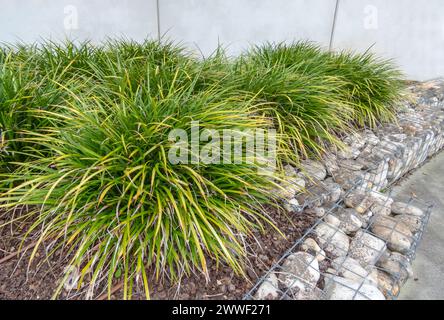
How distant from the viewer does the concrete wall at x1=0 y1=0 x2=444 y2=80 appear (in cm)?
407

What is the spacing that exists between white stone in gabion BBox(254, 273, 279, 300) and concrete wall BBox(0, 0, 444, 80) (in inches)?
135

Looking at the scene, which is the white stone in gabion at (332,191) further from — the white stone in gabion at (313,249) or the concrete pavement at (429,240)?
the concrete pavement at (429,240)

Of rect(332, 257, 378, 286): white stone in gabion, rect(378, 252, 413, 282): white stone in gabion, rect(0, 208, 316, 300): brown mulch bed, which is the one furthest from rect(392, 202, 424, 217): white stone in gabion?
rect(0, 208, 316, 300): brown mulch bed

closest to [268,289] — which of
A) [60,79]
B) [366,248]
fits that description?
[366,248]

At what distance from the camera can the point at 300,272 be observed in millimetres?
1436

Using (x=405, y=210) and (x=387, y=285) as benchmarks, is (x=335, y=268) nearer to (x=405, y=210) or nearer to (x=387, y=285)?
(x=387, y=285)

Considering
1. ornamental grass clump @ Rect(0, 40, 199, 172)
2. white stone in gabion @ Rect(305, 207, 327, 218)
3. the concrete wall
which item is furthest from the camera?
the concrete wall

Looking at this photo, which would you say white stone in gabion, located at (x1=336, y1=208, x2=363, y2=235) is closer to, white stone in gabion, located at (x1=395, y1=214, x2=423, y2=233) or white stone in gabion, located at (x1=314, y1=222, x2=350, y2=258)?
white stone in gabion, located at (x1=314, y1=222, x2=350, y2=258)

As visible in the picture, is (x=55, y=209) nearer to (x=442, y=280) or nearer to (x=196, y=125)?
(x=196, y=125)

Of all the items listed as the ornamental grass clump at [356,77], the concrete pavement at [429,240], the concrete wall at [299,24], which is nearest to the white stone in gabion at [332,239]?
the concrete pavement at [429,240]

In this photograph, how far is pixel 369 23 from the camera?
4.29 meters

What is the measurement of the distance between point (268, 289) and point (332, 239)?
0.55 m
